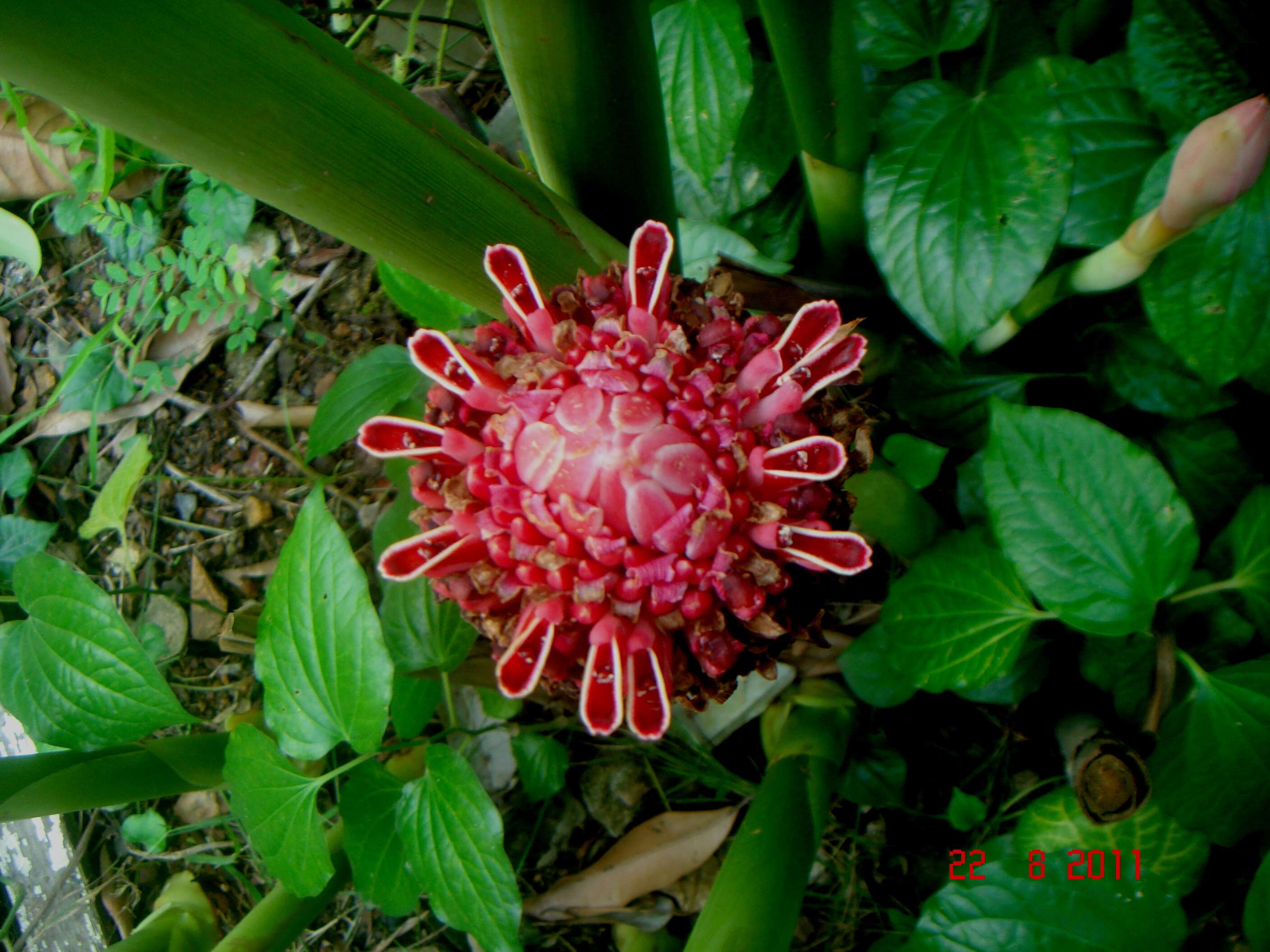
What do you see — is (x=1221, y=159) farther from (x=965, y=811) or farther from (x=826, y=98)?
(x=965, y=811)

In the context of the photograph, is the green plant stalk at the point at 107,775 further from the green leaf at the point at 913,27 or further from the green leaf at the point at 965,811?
the green leaf at the point at 913,27

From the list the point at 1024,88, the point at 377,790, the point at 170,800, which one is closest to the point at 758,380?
the point at 1024,88

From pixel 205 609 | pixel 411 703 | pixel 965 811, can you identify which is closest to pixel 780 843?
pixel 965 811

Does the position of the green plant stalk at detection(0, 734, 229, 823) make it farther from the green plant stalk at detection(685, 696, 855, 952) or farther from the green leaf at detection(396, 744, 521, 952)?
the green plant stalk at detection(685, 696, 855, 952)

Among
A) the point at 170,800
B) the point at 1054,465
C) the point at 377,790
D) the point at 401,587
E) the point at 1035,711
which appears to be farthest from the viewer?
the point at 170,800

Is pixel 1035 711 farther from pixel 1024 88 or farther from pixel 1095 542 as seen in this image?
pixel 1024 88

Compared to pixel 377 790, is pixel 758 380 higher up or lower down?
higher up
